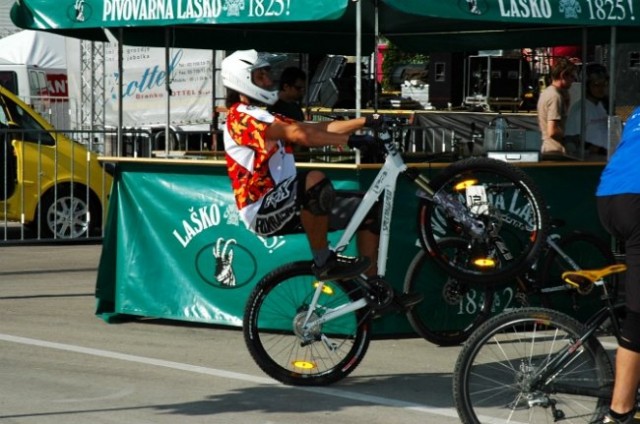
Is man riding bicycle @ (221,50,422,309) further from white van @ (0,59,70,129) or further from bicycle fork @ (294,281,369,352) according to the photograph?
white van @ (0,59,70,129)

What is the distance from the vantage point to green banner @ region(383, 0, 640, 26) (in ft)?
28.5

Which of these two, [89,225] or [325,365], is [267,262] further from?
[89,225]

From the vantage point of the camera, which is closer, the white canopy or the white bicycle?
the white bicycle

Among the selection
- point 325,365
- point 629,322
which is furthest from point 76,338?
point 629,322

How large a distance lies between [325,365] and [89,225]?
8820mm

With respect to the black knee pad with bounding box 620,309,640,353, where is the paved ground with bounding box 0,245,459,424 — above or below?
below

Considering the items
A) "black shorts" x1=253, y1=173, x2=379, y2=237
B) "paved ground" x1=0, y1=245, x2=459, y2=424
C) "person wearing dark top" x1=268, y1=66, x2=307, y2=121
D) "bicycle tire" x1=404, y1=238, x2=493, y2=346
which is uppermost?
"person wearing dark top" x1=268, y1=66, x2=307, y2=121

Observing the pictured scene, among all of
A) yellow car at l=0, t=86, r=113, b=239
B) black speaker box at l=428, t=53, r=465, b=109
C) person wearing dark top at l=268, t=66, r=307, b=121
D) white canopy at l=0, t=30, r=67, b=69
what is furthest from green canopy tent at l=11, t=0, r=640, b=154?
white canopy at l=0, t=30, r=67, b=69

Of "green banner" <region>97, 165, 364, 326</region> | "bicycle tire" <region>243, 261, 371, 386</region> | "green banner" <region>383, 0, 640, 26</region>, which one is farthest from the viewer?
"green banner" <region>97, 165, 364, 326</region>

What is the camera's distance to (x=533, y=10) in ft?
29.7

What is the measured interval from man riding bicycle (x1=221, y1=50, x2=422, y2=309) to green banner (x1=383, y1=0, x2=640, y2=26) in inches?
47.0

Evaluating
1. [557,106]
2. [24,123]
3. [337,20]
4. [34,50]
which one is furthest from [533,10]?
[34,50]

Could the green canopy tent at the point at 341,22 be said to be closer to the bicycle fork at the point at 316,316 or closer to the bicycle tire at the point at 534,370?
the bicycle fork at the point at 316,316

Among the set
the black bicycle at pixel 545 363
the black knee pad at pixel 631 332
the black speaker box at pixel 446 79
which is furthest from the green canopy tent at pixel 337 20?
the black speaker box at pixel 446 79
